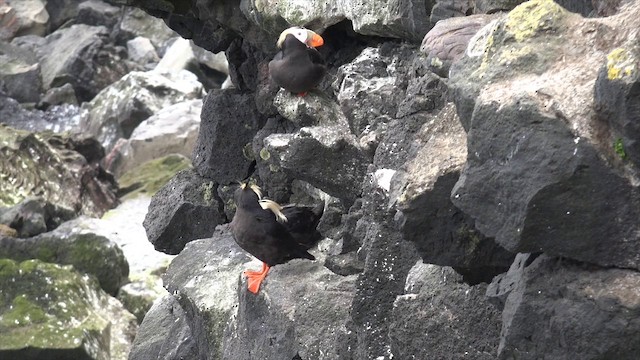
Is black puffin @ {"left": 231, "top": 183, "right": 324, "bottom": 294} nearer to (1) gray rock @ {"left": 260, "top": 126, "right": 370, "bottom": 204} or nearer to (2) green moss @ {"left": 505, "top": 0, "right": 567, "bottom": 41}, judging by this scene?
(1) gray rock @ {"left": 260, "top": 126, "right": 370, "bottom": 204}

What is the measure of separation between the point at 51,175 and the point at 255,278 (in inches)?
506

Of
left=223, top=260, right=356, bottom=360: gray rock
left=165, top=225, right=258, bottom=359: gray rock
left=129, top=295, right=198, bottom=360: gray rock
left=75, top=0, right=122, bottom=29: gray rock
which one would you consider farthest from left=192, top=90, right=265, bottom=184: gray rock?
left=75, top=0, right=122, bottom=29: gray rock

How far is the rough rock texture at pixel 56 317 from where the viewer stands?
488 inches

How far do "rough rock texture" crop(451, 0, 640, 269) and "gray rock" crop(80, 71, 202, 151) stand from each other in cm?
2200

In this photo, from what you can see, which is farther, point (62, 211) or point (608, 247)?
point (62, 211)

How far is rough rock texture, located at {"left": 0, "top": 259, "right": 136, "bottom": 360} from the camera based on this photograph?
12391 mm

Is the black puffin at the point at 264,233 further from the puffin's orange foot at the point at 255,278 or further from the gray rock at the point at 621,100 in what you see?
the gray rock at the point at 621,100

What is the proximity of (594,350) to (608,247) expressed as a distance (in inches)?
16.7

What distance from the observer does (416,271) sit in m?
6.11

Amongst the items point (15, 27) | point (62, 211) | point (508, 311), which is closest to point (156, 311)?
point (508, 311)

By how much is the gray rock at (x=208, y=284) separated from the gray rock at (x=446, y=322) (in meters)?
2.56

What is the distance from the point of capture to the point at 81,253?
15.7 meters

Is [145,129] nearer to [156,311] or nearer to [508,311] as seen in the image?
[156,311]

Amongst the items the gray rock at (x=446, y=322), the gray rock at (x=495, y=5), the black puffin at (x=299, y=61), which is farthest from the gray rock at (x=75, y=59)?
the gray rock at (x=446, y=322)
